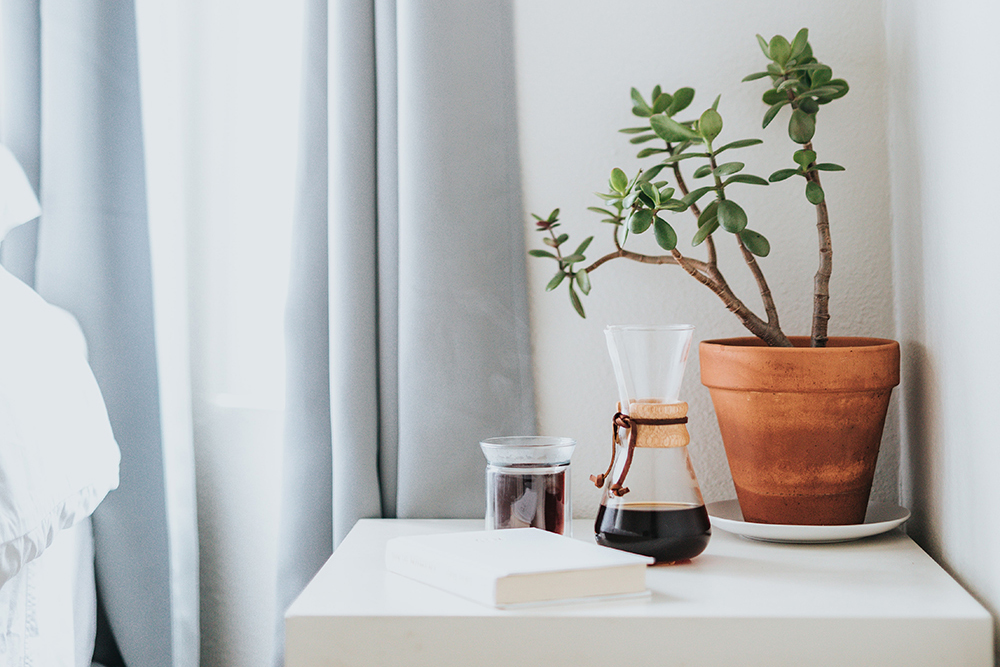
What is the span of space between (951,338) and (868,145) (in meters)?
0.35

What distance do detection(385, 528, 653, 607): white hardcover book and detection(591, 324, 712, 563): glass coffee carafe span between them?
60mm

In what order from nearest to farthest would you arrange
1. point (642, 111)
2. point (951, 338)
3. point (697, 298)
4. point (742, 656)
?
1. point (742, 656)
2. point (951, 338)
3. point (642, 111)
4. point (697, 298)

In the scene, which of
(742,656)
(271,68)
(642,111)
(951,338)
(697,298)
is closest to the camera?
(742,656)

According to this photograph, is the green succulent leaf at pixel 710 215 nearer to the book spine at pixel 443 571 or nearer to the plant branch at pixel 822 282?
the plant branch at pixel 822 282

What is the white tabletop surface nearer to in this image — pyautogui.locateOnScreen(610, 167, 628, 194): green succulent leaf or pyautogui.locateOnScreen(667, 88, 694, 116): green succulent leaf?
pyautogui.locateOnScreen(610, 167, 628, 194): green succulent leaf

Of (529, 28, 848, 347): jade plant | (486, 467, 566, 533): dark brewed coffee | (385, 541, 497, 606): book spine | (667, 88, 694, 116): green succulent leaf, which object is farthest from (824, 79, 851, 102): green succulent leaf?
(385, 541, 497, 606): book spine

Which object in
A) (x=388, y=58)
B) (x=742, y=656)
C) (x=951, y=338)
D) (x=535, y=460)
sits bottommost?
(x=742, y=656)

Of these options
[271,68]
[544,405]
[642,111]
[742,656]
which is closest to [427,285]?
[544,405]

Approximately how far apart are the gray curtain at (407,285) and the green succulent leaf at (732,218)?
311 millimetres

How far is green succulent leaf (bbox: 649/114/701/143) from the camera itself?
2.85 ft

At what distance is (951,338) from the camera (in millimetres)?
779

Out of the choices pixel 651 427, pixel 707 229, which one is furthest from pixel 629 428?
pixel 707 229

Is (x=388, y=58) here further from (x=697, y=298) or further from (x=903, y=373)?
(x=903, y=373)

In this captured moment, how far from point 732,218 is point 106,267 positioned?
0.84m
